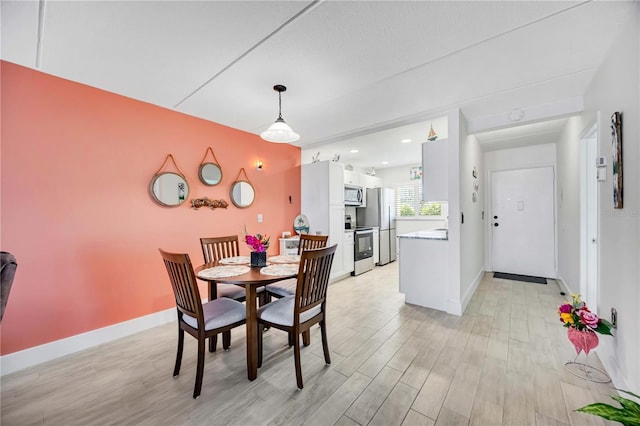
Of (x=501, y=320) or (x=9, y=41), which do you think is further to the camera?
(x=501, y=320)

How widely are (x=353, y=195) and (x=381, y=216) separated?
920 mm

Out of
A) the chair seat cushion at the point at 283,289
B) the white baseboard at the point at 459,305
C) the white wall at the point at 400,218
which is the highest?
the white wall at the point at 400,218

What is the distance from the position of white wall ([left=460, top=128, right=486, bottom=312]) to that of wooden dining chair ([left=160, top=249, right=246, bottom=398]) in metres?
2.58

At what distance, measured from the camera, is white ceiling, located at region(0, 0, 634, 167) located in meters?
1.54

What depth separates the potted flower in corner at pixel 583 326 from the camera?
1817 mm

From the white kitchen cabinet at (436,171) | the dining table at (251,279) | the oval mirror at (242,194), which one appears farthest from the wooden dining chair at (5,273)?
the white kitchen cabinet at (436,171)

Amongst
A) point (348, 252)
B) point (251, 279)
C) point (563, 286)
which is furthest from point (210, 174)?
point (563, 286)

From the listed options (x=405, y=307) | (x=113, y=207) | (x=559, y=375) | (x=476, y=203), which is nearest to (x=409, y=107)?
(x=476, y=203)

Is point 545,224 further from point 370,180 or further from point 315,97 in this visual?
point 315,97

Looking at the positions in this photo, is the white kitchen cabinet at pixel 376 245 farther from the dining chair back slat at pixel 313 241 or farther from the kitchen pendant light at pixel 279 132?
the kitchen pendant light at pixel 279 132

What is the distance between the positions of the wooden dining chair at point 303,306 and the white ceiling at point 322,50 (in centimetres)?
152

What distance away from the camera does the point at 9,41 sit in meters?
1.80

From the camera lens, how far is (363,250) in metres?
4.95

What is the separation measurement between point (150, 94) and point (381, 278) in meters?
4.22
